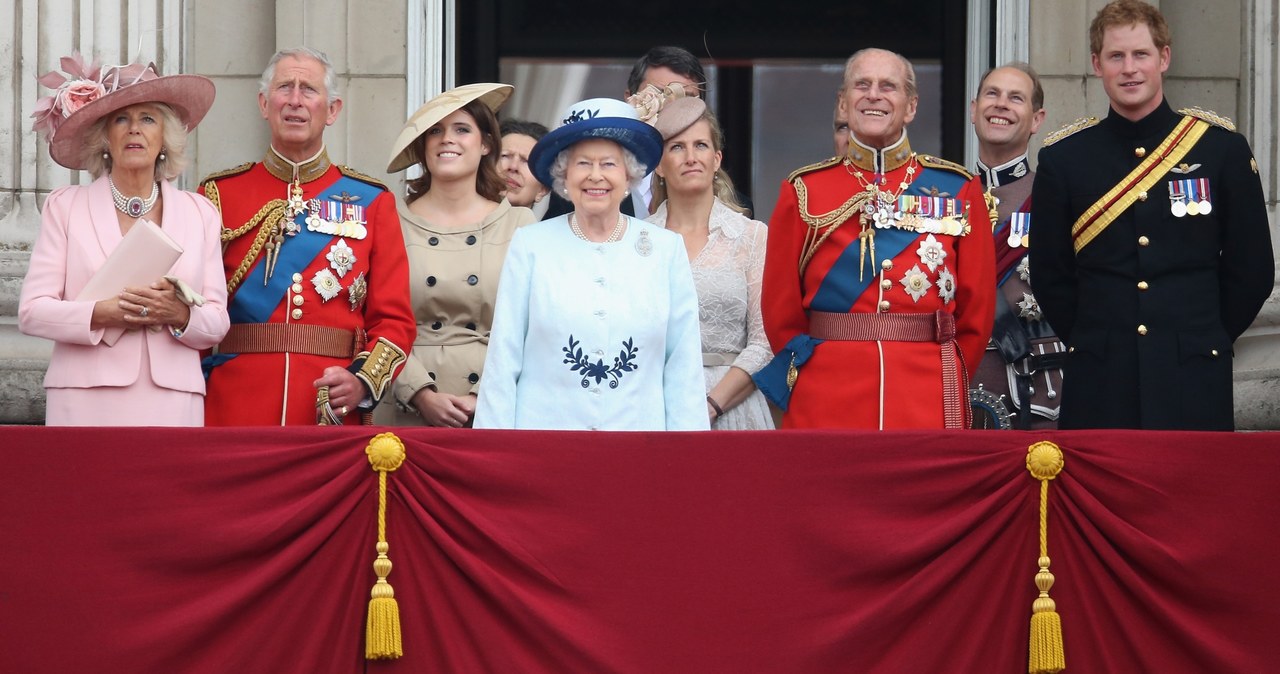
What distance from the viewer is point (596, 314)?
471cm

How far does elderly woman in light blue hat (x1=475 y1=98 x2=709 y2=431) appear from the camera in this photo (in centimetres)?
468

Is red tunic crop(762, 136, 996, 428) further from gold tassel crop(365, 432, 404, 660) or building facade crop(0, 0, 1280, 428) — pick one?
building facade crop(0, 0, 1280, 428)

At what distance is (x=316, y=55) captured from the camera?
5473 millimetres

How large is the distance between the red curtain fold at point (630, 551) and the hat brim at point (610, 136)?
3.25ft

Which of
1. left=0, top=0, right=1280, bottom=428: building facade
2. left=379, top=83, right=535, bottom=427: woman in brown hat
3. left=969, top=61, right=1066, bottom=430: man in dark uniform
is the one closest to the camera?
left=379, top=83, right=535, bottom=427: woman in brown hat

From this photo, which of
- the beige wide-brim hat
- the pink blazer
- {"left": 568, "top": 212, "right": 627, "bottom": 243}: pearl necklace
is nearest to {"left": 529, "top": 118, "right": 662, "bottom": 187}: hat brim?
{"left": 568, "top": 212, "right": 627, "bottom": 243}: pearl necklace

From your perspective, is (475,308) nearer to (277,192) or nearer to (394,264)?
(394,264)

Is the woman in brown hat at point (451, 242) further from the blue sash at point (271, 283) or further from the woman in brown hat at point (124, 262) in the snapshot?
the woman in brown hat at point (124, 262)

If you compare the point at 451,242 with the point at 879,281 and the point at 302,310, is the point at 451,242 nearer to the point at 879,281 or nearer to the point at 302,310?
the point at 302,310

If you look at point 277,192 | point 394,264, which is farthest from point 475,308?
point 277,192

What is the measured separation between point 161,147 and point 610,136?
1242 mm

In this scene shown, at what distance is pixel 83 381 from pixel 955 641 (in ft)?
7.47

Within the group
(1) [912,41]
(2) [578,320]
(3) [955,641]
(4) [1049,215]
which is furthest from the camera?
(1) [912,41]

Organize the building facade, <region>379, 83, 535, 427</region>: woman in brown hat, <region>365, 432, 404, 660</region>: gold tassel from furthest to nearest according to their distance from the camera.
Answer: the building facade < <region>379, 83, 535, 427</region>: woman in brown hat < <region>365, 432, 404, 660</region>: gold tassel
